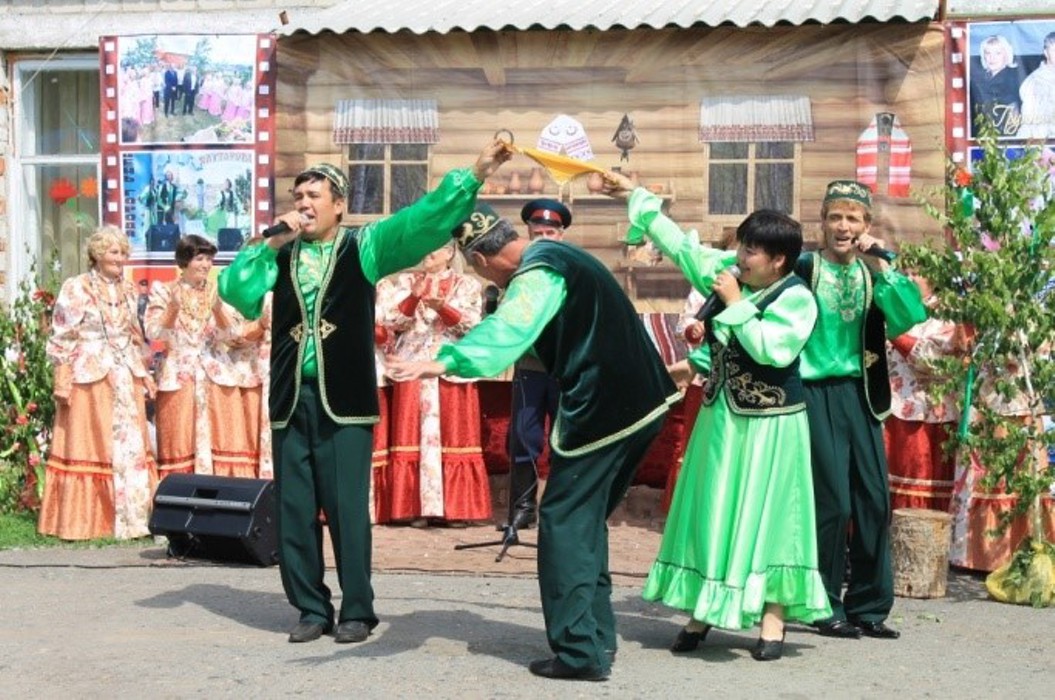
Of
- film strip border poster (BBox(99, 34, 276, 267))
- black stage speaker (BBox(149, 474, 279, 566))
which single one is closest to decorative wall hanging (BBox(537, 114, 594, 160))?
film strip border poster (BBox(99, 34, 276, 267))

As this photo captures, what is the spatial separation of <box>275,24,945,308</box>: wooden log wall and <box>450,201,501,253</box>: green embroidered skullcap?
4186 mm

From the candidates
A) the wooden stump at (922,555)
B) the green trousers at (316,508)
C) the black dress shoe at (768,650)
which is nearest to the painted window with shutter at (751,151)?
the wooden stump at (922,555)

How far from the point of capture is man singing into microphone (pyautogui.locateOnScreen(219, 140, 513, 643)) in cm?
658

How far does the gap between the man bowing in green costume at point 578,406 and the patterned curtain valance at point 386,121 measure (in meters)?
4.55

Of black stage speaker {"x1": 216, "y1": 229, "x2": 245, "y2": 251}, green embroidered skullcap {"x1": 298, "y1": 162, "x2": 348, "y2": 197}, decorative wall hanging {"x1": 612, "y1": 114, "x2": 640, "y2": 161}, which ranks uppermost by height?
decorative wall hanging {"x1": 612, "y1": 114, "x2": 640, "y2": 161}

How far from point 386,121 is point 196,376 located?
1998 mm

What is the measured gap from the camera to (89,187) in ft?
40.2

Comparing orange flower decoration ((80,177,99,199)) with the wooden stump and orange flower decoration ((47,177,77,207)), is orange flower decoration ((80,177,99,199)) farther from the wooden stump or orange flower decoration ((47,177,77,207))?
the wooden stump

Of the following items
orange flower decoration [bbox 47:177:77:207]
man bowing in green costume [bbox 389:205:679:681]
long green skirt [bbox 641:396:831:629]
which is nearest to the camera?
man bowing in green costume [bbox 389:205:679:681]

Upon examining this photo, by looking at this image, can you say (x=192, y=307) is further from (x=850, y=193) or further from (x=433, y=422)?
(x=850, y=193)

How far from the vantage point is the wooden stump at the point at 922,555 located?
788cm

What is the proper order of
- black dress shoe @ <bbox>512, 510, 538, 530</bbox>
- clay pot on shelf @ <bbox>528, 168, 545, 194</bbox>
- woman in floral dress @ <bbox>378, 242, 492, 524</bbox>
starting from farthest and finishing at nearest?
clay pot on shelf @ <bbox>528, 168, 545, 194</bbox> → woman in floral dress @ <bbox>378, 242, 492, 524</bbox> → black dress shoe @ <bbox>512, 510, 538, 530</bbox>

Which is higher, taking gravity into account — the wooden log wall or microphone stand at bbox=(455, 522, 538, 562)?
the wooden log wall

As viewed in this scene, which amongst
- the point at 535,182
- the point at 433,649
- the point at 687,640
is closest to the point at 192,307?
the point at 535,182
